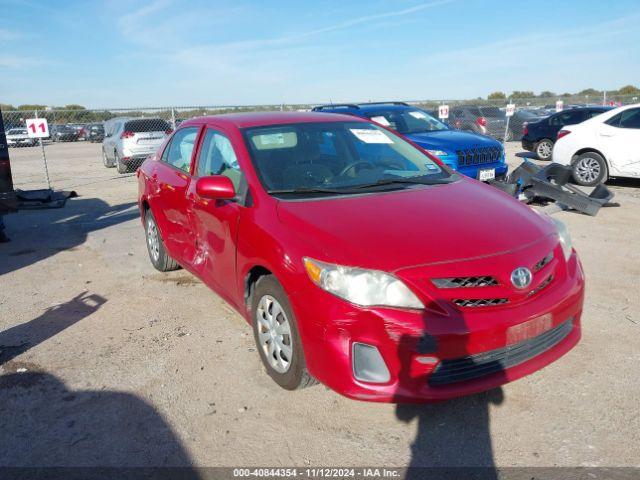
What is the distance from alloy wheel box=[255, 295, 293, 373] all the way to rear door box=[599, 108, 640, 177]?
876cm

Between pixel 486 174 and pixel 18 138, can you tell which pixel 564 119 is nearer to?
pixel 486 174

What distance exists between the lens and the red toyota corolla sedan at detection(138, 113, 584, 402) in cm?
259

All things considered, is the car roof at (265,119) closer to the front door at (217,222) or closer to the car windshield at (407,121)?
the front door at (217,222)

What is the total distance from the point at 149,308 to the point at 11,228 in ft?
16.7

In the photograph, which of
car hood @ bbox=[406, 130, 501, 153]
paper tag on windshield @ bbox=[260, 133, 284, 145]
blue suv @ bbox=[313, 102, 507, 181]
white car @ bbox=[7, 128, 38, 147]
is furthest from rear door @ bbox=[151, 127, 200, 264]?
white car @ bbox=[7, 128, 38, 147]

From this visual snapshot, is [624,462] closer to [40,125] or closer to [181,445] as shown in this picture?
[181,445]

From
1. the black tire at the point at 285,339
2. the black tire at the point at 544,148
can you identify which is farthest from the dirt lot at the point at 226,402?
the black tire at the point at 544,148

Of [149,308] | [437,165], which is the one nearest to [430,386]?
[437,165]

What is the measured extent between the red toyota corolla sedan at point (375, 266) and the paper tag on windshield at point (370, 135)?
0.32 ft

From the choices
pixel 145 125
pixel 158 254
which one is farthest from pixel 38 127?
pixel 158 254

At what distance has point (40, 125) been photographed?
11734 millimetres

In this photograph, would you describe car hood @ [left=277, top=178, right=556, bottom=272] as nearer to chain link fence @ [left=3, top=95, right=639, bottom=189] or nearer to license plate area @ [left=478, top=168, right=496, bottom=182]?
license plate area @ [left=478, top=168, right=496, bottom=182]

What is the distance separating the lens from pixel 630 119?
9.50 m

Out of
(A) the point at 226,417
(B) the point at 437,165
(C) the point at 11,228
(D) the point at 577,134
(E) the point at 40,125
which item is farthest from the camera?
(E) the point at 40,125
